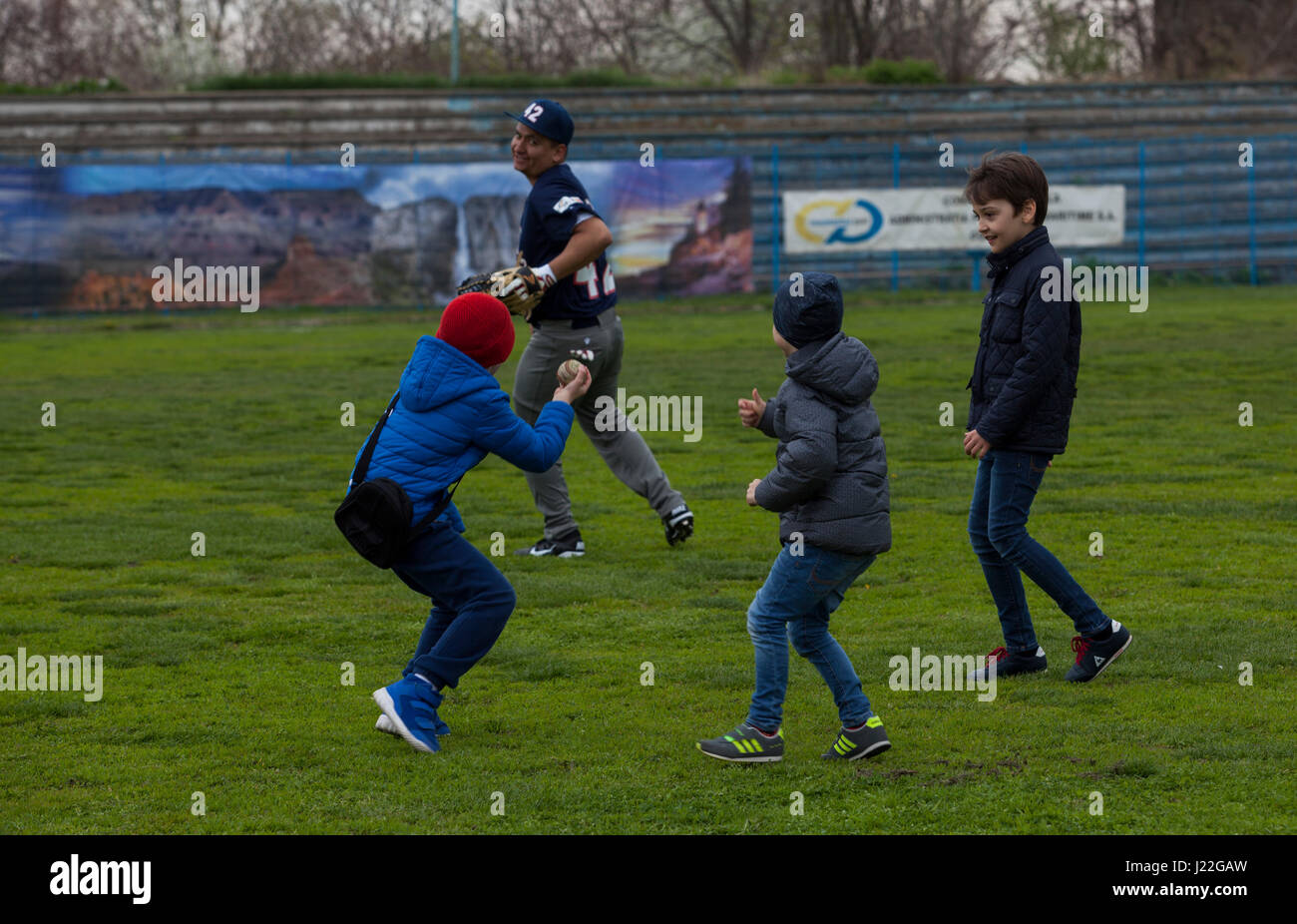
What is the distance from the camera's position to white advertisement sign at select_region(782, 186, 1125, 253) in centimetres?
2570

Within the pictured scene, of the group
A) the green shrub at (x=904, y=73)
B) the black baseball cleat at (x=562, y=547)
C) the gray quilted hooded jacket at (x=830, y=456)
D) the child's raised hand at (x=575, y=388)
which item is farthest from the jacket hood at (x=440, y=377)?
the green shrub at (x=904, y=73)

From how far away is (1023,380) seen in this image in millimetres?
5438

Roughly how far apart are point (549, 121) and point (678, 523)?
221cm

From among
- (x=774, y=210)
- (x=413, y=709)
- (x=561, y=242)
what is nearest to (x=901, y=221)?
(x=774, y=210)

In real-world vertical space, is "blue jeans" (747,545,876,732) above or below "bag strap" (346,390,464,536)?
below

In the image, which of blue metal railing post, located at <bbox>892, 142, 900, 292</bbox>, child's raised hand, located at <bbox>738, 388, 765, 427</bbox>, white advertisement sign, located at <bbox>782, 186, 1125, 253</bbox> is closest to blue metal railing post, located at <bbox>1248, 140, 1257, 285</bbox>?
white advertisement sign, located at <bbox>782, 186, 1125, 253</bbox>

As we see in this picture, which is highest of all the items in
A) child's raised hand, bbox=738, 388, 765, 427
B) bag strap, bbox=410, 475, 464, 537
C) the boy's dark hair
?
the boy's dark hair

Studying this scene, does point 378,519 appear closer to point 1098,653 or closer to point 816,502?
point 816,502

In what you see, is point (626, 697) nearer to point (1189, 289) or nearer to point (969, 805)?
point (969, 805)

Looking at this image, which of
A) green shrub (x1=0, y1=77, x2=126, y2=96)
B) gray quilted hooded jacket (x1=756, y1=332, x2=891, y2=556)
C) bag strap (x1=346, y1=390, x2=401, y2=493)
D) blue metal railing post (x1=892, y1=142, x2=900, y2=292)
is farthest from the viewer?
green shrub (x1=0, y1=77, x2=126, y2=96)

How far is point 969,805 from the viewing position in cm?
435

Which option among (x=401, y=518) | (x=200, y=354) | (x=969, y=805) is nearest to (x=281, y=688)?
(x=401, y=518)

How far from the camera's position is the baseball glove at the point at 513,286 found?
279 inches

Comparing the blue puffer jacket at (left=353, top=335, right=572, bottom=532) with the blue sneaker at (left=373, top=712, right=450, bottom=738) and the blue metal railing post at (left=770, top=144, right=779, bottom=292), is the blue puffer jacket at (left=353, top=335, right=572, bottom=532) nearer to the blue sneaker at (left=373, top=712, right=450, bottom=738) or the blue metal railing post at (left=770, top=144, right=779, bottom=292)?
the blue sneaker at (left=373, top=712, right=450, bottom=738)
